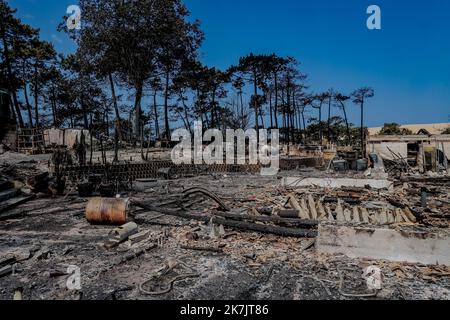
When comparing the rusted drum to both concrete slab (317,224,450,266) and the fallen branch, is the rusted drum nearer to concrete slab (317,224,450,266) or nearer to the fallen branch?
the fallen branch

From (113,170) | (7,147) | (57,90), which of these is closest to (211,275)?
(113,170)

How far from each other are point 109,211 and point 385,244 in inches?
226

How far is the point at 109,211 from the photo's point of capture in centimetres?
731

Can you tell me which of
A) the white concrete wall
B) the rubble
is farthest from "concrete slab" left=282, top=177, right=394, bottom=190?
the white concrete wall

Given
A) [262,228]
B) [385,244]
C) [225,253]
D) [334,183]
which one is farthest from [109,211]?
[334,183]

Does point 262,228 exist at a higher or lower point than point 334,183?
lower

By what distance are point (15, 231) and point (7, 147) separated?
1712 centimetres

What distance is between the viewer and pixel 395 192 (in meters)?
11.3

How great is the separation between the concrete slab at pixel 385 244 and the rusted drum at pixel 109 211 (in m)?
4.38

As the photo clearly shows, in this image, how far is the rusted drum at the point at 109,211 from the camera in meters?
7.30

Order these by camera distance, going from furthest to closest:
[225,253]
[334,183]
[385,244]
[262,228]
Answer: [334,183] → [262,228] → [225,253] → [385,244]

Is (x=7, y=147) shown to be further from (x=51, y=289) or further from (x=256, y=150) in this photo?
(x=51, y=289)

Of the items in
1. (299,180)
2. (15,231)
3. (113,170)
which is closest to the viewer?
(15,231)

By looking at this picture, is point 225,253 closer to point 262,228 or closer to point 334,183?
point 262,228
